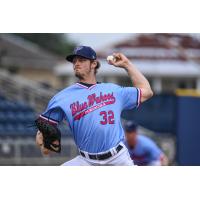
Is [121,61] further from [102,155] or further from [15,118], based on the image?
[15,118]

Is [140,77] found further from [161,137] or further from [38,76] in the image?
[38,76]

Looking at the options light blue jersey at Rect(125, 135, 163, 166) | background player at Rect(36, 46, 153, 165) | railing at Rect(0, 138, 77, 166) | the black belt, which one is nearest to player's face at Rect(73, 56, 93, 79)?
background player at Rect(36, 46, 153, 165)

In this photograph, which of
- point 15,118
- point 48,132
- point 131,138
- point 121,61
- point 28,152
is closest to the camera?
point 48,132

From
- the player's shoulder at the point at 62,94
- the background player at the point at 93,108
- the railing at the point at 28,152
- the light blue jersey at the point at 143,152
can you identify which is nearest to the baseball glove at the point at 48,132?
the background player at the point at 93,108

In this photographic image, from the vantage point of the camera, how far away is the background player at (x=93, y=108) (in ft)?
16.4

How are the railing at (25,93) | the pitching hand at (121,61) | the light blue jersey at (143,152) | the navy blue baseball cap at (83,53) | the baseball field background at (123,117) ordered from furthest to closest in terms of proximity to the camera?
1. the railing at (25,93)
2. the baseball field background at (123,117)
3. the light blue jersey at (143,152)
4. the pitching hand at (121,61)
5. the navy blue baseball cap at (83,53)

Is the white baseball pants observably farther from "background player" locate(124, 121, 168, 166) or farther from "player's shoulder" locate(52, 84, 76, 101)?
"background player" locate(124, 121, 168, 166)

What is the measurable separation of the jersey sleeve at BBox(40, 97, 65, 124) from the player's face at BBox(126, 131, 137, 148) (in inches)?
127

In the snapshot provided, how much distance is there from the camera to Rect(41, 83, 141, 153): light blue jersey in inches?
197

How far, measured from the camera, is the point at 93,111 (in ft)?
16.5

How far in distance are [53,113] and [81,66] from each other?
1.39 feet

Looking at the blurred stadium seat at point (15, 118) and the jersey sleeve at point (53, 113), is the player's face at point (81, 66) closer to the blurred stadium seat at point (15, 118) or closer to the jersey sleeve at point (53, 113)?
the jersey sleeve at point (53, 113)

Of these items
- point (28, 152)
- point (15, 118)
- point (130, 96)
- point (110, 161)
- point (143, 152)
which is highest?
point (130, 96)

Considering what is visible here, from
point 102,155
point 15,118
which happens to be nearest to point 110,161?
point 102,155
